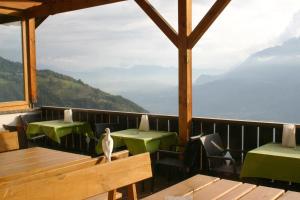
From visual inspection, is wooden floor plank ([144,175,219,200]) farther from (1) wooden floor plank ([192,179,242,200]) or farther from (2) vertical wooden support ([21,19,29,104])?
(2) vertical wooden support ([21,19,29,104])

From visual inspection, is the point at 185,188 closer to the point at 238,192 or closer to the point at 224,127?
the point at 238,192

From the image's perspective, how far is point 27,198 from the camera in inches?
63.7

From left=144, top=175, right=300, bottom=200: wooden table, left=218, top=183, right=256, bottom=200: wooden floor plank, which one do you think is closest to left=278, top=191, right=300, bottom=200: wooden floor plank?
left=144, top=175, right=300, bottom=200: wooden table

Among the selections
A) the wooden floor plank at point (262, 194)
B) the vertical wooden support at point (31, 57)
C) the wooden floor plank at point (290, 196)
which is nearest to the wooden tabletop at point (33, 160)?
the wooden floor plank at point (262, 194)

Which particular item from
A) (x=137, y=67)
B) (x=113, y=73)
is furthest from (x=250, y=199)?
(x=113, y=73)

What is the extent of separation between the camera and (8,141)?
375 centimetres

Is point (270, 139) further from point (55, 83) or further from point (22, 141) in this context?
point (55, 83)

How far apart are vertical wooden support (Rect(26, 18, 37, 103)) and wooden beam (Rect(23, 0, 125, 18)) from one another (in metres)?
0.26

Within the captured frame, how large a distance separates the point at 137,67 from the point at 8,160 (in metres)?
22.4

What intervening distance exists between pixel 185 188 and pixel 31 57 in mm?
6362

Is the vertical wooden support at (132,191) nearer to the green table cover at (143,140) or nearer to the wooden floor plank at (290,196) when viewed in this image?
the wooden floor plank at (290,196)

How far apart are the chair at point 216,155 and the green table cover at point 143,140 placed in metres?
0.77

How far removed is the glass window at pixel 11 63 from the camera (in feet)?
24.1

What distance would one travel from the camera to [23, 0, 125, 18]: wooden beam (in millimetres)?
6425
